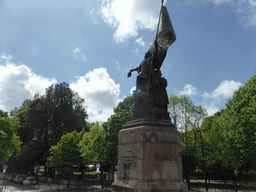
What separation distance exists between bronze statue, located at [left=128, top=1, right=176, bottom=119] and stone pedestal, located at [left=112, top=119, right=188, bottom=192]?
0.80 m

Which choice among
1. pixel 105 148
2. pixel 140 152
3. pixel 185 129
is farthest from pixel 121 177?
pixel 185 129

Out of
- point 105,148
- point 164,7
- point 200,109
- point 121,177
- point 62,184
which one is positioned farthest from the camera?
point 62,184

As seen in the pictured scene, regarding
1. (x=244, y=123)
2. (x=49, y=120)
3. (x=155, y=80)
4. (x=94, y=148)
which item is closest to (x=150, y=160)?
(x=155, y=80)

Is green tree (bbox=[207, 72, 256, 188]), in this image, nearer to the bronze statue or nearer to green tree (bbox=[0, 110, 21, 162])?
the bronze statue

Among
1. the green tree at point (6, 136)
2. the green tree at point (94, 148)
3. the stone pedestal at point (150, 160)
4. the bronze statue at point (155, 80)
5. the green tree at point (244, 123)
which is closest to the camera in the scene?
the stone pedestal at point (150, 160)

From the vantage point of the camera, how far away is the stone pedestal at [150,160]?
6684 mm

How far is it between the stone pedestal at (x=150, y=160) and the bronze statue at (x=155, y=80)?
0.80 metres

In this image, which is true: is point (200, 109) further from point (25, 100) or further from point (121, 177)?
point (25, 100)

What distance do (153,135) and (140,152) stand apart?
0.73m

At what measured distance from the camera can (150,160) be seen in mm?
6852

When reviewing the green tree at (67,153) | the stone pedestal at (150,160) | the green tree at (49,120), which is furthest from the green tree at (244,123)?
the green tree at (49,120)

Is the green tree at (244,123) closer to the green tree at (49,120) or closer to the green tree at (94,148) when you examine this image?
the green tree at (94,148)

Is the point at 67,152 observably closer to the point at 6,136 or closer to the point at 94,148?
the point at 94,148

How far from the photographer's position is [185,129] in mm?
31047
